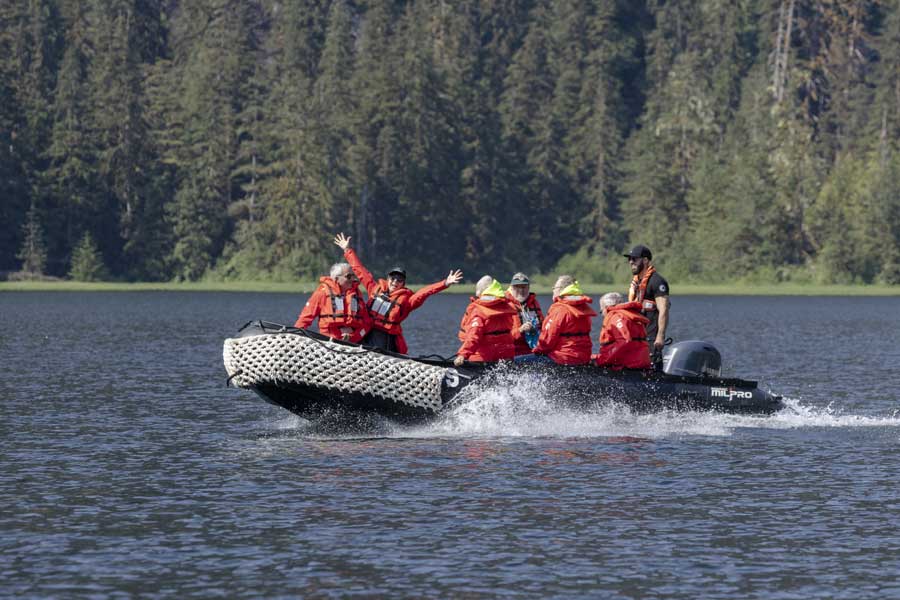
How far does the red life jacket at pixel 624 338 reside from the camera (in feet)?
71.5

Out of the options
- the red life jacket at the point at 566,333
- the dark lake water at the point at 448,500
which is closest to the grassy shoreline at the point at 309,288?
the dark lake water at the point at 448,500

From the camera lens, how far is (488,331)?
70.8ft

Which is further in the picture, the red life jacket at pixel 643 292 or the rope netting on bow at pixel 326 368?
the red life jacket at pixel 643 292

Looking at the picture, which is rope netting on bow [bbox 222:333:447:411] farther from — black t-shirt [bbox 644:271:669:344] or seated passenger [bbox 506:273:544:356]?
black t-shirt [bbox 644:271:669:344]

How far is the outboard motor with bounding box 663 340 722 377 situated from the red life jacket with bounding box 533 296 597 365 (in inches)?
67.4

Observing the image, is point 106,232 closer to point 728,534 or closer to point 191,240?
point 191,240

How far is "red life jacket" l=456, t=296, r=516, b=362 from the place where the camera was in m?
21.5

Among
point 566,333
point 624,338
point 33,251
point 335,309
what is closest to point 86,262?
point 33,251

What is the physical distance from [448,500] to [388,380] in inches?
174

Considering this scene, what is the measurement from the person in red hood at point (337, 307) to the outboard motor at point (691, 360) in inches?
172

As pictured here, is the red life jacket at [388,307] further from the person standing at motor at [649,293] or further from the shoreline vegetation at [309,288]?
the shoreline vegetation at [309,288]

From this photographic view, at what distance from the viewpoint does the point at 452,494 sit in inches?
682

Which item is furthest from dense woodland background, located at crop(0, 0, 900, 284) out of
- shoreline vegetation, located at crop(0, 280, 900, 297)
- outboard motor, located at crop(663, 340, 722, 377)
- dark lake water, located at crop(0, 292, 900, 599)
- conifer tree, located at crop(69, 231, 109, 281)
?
outboard motor, located at crop(663, 340, 722, 377)

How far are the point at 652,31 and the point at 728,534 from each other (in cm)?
10976
